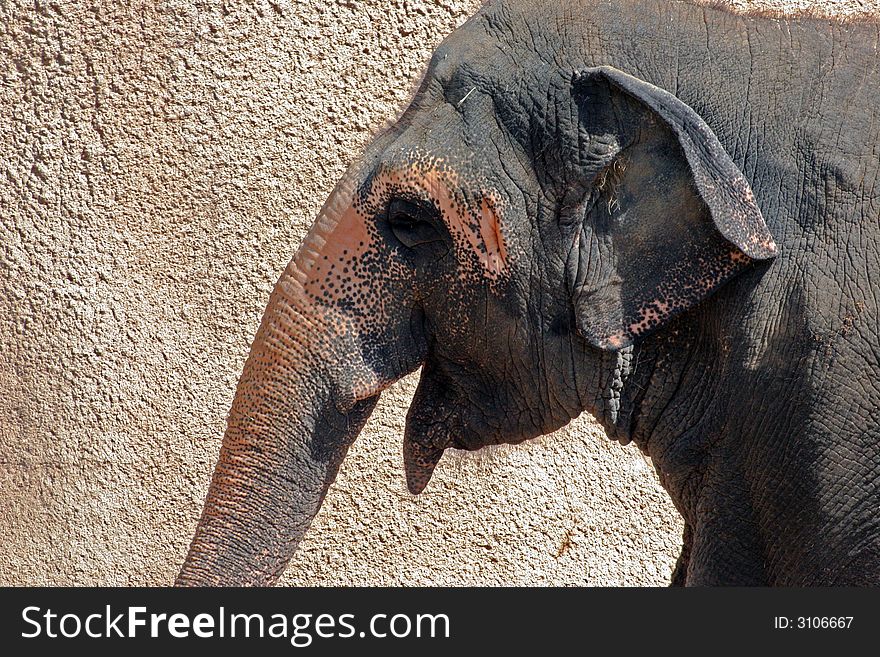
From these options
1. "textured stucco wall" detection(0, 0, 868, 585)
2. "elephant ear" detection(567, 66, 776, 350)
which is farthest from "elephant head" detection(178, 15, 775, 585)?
"textured stucco wall" detection(0, 0, 868, 585)

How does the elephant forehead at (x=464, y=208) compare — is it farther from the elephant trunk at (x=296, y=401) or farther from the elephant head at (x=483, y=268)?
the elephant trunk at (x=296, y=401)

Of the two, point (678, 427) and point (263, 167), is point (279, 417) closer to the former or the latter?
point (678, 427)

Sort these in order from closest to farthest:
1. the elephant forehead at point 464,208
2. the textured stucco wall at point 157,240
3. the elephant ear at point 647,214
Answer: the elephant ear at point 647,214 → the elephant forehead at point 464,208 → the textured stucco wall at point 157,240

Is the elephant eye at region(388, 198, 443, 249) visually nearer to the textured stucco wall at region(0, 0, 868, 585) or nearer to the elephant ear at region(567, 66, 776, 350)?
the elephant ear at region(567, 66, 776, 350)

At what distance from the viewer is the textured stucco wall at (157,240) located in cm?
259

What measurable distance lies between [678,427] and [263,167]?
4.36 feet

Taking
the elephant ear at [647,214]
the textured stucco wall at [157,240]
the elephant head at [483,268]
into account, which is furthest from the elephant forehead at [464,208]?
the textured stucco wall at [157,240]

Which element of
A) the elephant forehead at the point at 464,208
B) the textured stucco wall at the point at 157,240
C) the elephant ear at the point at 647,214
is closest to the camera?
the elephant ear at the point at 647,214

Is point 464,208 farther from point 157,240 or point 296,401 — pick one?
point 157,240

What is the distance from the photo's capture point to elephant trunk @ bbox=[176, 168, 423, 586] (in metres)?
1.73

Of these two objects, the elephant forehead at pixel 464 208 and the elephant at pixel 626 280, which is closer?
the elephant at pixel 626 280

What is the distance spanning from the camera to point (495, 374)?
1.79 m

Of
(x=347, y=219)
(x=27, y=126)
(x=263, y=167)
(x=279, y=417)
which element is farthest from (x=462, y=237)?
(x=27, y=126)

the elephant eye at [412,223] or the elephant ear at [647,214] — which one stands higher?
the elephant ear at [647,214]
